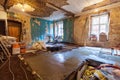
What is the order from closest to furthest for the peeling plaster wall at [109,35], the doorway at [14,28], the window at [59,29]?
the peeling plaster wall at [109,35] → the doorway at [14,28] → the window at [59,29]

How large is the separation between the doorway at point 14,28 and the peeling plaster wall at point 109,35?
4131 millimetres

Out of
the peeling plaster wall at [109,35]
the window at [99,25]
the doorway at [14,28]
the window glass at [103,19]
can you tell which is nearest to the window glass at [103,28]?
the window at [99,25]

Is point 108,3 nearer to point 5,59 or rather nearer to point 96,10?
point 96,10

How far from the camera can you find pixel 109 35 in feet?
15.2

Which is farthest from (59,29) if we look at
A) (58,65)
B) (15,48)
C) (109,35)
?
(58,65)

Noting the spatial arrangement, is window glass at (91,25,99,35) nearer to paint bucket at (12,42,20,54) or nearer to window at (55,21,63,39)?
window at (55,21,63,39)

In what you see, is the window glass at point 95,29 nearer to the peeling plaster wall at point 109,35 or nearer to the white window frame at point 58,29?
the peeling plaster wall at point 109,35

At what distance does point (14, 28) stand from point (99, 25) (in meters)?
5.63

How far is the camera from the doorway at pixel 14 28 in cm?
616

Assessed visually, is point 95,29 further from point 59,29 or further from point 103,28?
point 59,29

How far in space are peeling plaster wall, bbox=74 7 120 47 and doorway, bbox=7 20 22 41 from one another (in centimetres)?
413

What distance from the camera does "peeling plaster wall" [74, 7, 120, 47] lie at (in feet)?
14.3

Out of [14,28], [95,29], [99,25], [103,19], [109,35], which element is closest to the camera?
[109,35]

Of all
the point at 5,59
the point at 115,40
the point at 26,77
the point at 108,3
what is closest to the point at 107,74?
the point at 26,77
